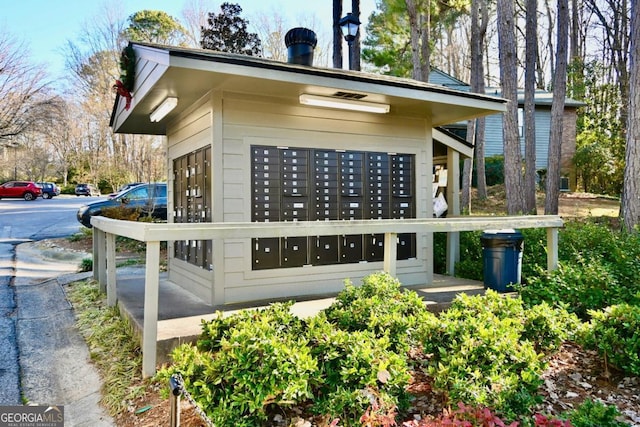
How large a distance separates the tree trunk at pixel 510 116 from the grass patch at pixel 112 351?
852 centimetres

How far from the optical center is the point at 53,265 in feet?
28.2

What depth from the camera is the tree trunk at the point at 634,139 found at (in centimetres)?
696

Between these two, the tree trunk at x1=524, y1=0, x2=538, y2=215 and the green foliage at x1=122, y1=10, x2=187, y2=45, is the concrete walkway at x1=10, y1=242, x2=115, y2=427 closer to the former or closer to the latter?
the tree trunk at x1=524, y1=0, x2=538, y2=215

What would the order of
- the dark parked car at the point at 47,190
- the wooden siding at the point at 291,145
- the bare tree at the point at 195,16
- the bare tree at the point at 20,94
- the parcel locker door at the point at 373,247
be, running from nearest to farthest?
the wooden siding at the point at 291,145, the parcel locker door at the point at 373,247, the bare tree at the point at 195,16, the bare tree at the point at 20,94, the dark parked car at the point at 47,190

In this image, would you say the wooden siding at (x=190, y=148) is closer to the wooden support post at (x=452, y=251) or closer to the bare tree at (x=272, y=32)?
the wooden support post at (x=452, y=251)

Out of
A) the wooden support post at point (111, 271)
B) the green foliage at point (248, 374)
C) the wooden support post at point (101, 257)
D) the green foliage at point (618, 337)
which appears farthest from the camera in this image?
the wooden support post at point (101, 257)

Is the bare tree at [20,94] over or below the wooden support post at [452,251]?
over

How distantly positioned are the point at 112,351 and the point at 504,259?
4276 mm

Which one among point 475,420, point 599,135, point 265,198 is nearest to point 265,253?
point 265,198

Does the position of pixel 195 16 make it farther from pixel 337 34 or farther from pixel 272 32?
pixel 337 34

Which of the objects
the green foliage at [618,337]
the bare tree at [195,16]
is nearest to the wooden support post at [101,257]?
the green foliage at [618,337]

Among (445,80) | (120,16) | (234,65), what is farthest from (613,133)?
(120,16)

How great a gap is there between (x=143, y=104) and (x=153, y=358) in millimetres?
3246

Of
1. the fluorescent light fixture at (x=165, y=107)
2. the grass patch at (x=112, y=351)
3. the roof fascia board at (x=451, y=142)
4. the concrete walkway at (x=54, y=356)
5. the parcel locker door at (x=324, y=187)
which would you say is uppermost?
the fluorescent light fixture at (x=165, y=107)
